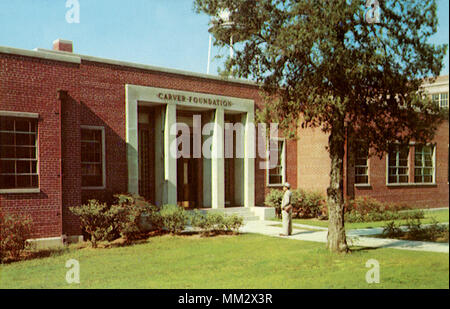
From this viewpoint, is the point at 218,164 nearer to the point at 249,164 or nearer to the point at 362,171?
the point at 249,164

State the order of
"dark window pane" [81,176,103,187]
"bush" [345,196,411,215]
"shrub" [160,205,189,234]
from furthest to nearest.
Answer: "bush" [345,196,411,215], "dark window pane" [81,176,103,187], "shrub" [160,205,189,234]

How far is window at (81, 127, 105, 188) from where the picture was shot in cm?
1514

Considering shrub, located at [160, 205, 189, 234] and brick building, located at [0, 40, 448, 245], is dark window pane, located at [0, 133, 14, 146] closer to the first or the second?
brick building, located at [0, 40, 448, 245]

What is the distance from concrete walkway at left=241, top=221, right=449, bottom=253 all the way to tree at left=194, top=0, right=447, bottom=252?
2149mm

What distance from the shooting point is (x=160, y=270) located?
916 centimetres

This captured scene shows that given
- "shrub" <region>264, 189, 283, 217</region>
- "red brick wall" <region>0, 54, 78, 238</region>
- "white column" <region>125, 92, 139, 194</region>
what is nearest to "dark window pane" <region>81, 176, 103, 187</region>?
"white column" <region>125, 92, 139, 194</region>

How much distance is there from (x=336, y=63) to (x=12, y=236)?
8710mm

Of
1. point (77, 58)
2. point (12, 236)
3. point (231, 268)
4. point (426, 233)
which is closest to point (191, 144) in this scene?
point (77, 58)

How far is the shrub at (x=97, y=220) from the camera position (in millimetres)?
12555

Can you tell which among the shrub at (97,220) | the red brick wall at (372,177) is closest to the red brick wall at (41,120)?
the shrub at (97,220)

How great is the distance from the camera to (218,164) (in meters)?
18.8

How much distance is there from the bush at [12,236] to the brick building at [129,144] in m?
1.30

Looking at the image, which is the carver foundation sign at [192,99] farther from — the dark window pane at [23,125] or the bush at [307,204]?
the dark window pane at [23,125]
